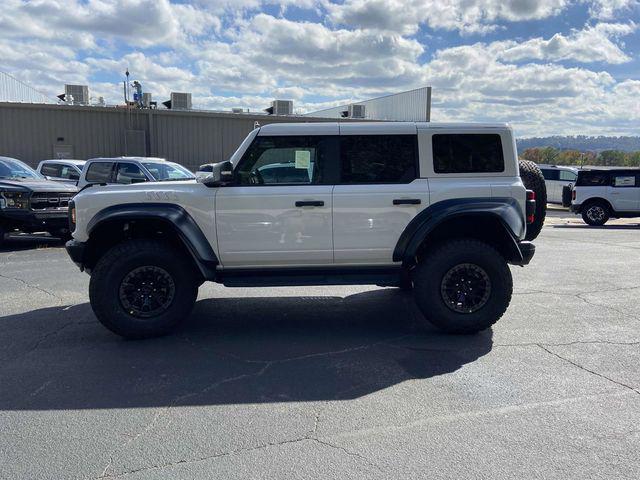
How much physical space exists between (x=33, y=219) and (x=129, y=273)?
6.33 metres

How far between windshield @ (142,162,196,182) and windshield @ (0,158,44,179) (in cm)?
244

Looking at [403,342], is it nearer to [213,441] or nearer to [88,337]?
[213,441]

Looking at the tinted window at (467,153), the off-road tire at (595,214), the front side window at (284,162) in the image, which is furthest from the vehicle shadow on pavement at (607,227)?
the front side window at (284,162)

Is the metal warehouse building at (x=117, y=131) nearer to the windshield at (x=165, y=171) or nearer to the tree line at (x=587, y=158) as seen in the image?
the windshield at (x=165, y=171)

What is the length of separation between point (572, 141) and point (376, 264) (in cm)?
11070

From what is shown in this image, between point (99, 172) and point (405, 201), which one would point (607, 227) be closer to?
point (405, 201)

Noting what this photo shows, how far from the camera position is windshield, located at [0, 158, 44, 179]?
1075cm

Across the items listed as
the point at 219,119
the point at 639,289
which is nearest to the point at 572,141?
the point at 219,119

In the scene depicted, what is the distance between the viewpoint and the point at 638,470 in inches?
111

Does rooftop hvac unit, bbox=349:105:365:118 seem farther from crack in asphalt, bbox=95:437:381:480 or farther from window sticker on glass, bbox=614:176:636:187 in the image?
crack in asphalt, bbox=95:437:381:480

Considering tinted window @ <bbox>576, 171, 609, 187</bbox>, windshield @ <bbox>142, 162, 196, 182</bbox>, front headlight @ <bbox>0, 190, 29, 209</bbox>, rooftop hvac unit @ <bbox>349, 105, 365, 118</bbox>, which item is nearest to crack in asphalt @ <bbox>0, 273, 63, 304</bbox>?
front headlight @ <bbox>0, 190, 29, 209</bbox>

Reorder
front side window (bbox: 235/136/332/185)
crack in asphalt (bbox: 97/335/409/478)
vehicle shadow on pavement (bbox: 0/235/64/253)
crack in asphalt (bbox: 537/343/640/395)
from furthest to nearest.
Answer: vehicle shadow on pavement (bbox: 0/235/64/253) → front side window (bbox: 235/136/332/185) → crack in asphalt (bbox: 537/343/640/395) → crack in asphalt (bbox: 97/335/409/478)

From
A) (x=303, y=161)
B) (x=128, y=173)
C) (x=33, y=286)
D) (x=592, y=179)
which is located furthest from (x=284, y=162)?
(x=592, y=179)

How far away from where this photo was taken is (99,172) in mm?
11664
